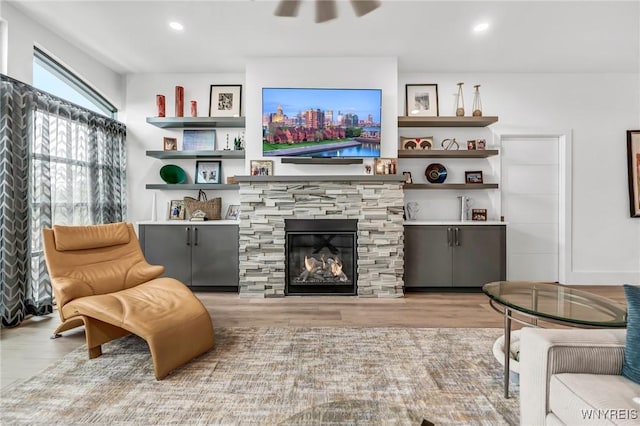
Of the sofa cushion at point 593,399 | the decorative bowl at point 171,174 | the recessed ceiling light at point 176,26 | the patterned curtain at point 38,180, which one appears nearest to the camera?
the sofa cushion at point 593,399

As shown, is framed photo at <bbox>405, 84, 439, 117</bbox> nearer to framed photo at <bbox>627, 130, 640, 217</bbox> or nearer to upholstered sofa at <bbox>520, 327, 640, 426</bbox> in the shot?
framed photo at <bbox>627, 130, 640, 217</bbox>

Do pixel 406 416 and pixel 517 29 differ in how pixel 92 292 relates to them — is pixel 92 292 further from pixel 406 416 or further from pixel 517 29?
pixel 517 29

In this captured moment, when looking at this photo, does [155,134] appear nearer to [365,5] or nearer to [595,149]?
[365,5]

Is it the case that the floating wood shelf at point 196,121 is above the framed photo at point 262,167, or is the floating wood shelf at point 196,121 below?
above

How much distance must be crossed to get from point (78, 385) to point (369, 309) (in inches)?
95.0

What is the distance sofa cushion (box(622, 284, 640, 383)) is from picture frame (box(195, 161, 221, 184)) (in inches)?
160

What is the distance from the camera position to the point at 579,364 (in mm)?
1270

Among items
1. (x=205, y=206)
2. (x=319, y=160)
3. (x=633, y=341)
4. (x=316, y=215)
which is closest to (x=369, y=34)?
(x=319, y=160)

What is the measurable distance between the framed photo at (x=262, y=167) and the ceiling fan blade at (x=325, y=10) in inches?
88.8

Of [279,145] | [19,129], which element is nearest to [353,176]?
[279,145]

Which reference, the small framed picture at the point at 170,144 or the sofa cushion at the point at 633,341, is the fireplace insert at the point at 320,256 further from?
the sofa cushion at the point at 633,341

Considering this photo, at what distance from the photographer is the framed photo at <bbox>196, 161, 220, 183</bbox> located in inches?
168

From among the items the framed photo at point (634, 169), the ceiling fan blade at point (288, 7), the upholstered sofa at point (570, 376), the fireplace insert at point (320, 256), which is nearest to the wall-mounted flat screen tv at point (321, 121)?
the fireplace insert at point (320, 256)

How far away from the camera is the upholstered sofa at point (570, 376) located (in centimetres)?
112
